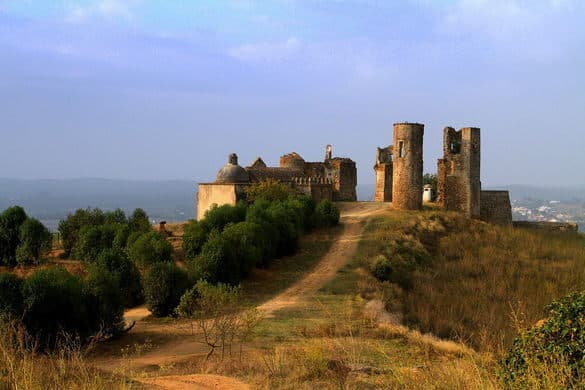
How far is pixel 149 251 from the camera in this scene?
78.8 feet

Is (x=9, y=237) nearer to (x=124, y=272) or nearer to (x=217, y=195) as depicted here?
(x=217, y=195)

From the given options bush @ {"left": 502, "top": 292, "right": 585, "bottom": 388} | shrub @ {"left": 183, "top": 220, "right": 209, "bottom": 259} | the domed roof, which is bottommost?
shrub @ {"left": 183, "top": 220, "right": 209, "bottom": 259}

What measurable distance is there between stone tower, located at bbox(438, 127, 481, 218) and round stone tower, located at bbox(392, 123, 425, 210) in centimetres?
230

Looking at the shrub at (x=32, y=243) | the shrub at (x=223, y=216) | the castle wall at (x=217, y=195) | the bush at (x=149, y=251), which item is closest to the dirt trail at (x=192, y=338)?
the bush at (x=149, y=251)

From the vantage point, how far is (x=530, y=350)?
748 centimetres

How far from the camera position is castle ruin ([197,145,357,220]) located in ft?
115

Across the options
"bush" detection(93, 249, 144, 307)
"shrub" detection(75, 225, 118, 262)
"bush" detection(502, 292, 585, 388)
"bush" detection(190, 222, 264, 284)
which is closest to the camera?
"bush" detection(502, 292, 585, 388)

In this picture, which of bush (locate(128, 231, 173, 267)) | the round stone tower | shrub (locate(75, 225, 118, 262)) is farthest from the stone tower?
shrub (locate(75, 225, 118, 262))

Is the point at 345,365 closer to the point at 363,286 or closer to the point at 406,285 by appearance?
the point at 363,286

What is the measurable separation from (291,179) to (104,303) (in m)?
24.6

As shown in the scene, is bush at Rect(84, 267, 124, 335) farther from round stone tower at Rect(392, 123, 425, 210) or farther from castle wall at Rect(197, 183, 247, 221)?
round stone tower at Rect(392, 123, 425, 210)

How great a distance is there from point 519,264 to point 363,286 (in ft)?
34.4

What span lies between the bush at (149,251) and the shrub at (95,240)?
4158 millimetres

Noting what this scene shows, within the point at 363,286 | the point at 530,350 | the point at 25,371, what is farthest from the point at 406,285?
the point at 25,371
